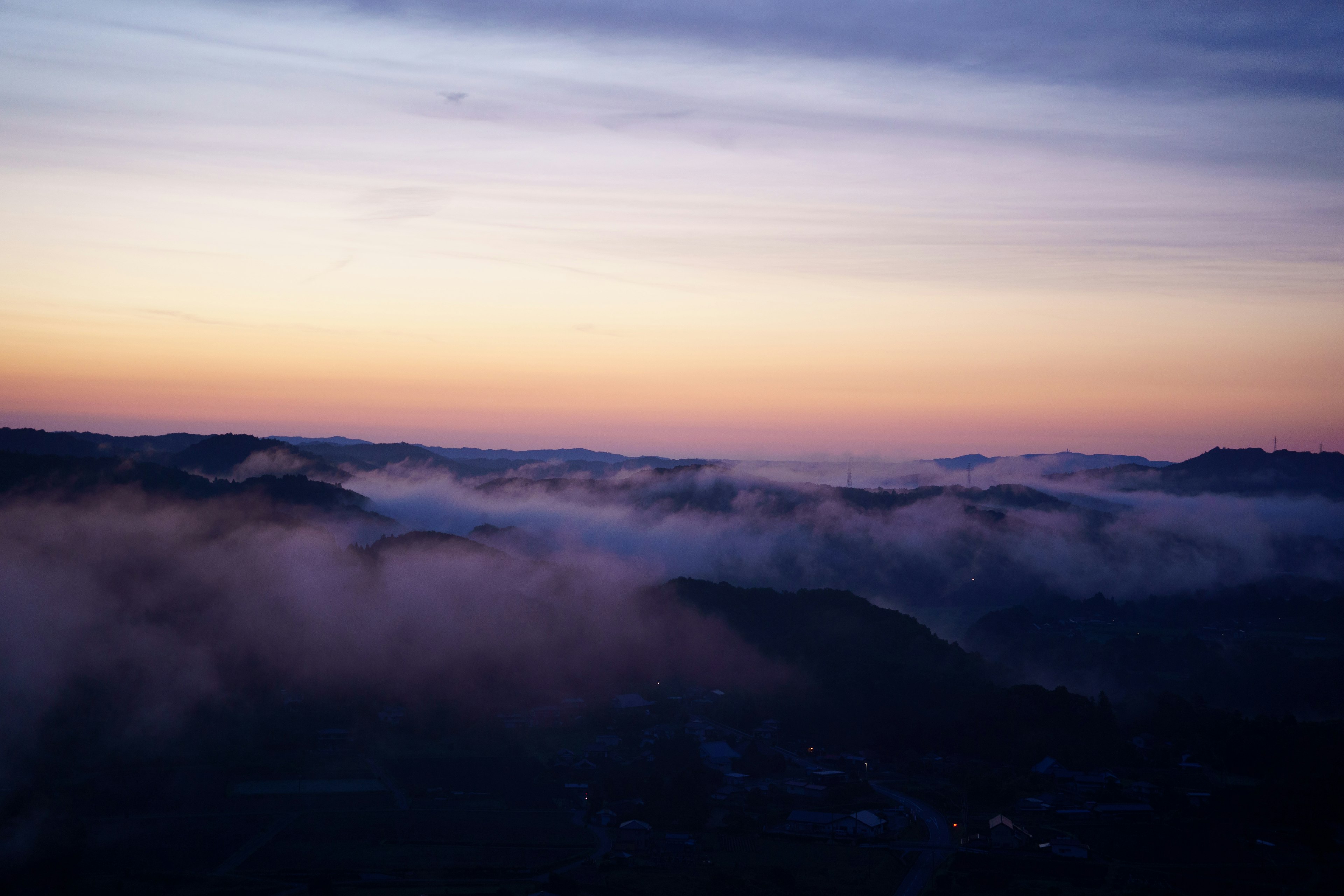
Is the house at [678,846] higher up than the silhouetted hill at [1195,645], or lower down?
lower down

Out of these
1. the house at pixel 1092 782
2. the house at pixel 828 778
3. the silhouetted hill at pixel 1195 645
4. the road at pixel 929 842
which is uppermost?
the silhouetted hill at pixel 1195 645

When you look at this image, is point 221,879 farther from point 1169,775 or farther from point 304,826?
point 1169,775

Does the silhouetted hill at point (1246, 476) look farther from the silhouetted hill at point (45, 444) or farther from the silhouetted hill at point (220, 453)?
the silhouetted hill at point (45, 444)

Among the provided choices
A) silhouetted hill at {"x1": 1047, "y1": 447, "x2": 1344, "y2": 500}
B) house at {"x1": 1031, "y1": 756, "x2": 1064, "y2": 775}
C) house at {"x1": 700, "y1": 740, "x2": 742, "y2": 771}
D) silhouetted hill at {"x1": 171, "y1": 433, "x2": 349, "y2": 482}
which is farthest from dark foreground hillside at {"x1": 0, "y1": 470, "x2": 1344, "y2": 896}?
silhouetted hill at {"x1": 1047, "y1": 447, "x2": 1344, "y2": 500}

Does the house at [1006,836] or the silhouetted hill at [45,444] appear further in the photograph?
the silhouetted hill at [45,444]

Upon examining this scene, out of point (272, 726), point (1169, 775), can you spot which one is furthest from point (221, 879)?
point (1169, 775)

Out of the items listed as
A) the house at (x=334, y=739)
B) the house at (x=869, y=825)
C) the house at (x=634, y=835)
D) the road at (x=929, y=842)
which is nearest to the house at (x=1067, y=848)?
the road at (x=929, y=842)

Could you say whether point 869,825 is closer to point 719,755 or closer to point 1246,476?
point 719,755
